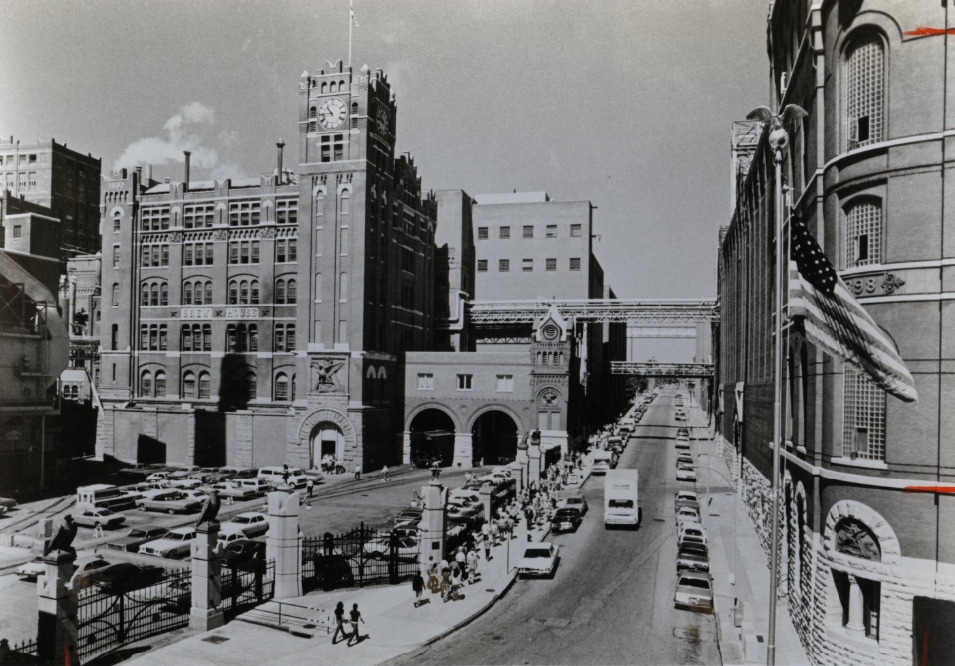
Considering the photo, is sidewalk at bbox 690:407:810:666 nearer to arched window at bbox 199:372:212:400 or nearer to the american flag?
the american flag

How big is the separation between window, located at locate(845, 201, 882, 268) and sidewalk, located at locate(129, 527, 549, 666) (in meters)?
15.2

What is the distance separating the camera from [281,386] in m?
61.5

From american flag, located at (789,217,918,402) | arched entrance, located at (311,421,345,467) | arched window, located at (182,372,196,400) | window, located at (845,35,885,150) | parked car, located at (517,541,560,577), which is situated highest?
window, located at (845,35,885,150)

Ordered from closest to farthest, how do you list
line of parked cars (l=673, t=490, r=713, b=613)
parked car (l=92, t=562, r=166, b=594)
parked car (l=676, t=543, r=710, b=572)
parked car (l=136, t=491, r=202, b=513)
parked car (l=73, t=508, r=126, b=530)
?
line of parked cars (l=673, t=490, r=713, b=613)
parked car (l=92, t=562, r=166, b=594)
parked car (l=676, t=543, r=710, b=572)
parked car (l=73, t=508, r=126, b=530)
parked car (l=136, t=491, r=202, b=513)

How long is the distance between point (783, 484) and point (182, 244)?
54.7m

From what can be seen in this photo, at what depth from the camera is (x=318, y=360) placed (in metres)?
57.8

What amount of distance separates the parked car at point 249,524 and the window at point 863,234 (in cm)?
2876

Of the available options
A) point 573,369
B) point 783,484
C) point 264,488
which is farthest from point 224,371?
point 783,484

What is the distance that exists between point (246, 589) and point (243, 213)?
44198 millimetres

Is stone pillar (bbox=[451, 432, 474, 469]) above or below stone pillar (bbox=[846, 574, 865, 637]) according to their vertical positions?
below

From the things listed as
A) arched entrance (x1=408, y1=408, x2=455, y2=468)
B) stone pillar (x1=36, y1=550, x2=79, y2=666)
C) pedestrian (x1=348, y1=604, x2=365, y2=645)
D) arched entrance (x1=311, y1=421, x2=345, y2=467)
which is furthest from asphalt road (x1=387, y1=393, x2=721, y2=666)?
arched entrance (x1=408, y1=408, x2=455, y2=468)

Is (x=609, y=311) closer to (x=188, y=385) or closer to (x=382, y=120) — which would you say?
(x=382, y=120)

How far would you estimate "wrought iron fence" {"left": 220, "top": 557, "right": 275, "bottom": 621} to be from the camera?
23.5 meters

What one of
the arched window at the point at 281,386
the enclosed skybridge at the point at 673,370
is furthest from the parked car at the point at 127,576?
the enclosed skybridge at the point at 673,370
